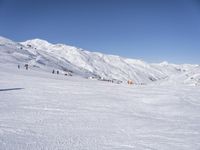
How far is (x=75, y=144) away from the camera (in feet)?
24.4

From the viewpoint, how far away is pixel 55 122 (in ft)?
31.9

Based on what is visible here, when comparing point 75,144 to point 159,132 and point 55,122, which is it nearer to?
point 55,122

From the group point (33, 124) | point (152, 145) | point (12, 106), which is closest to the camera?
point (152, 145)

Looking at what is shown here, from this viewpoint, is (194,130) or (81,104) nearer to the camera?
(194,130)

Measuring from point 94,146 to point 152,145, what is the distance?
171 cm

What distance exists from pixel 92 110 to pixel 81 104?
1574mm

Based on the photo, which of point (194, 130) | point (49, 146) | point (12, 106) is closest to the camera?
point (49, 146)

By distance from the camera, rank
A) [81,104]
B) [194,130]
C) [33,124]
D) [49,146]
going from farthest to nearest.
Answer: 1. [81,104]
2. [194,130]
3. [33,124]
4. [49,146]

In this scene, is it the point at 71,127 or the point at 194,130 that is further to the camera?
the point at 194,130

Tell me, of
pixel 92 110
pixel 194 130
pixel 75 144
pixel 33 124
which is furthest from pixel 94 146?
pixel 92 110

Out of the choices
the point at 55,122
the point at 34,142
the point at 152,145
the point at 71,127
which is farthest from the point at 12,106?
the point at 152,145

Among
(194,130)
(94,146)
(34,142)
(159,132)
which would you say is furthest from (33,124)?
(194,130)

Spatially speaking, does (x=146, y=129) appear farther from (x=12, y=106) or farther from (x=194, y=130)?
(x=12, y=106)

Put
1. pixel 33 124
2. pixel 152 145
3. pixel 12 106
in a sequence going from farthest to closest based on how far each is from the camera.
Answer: pixel 12 106 → pixel 33 124 → pixel 152 145
